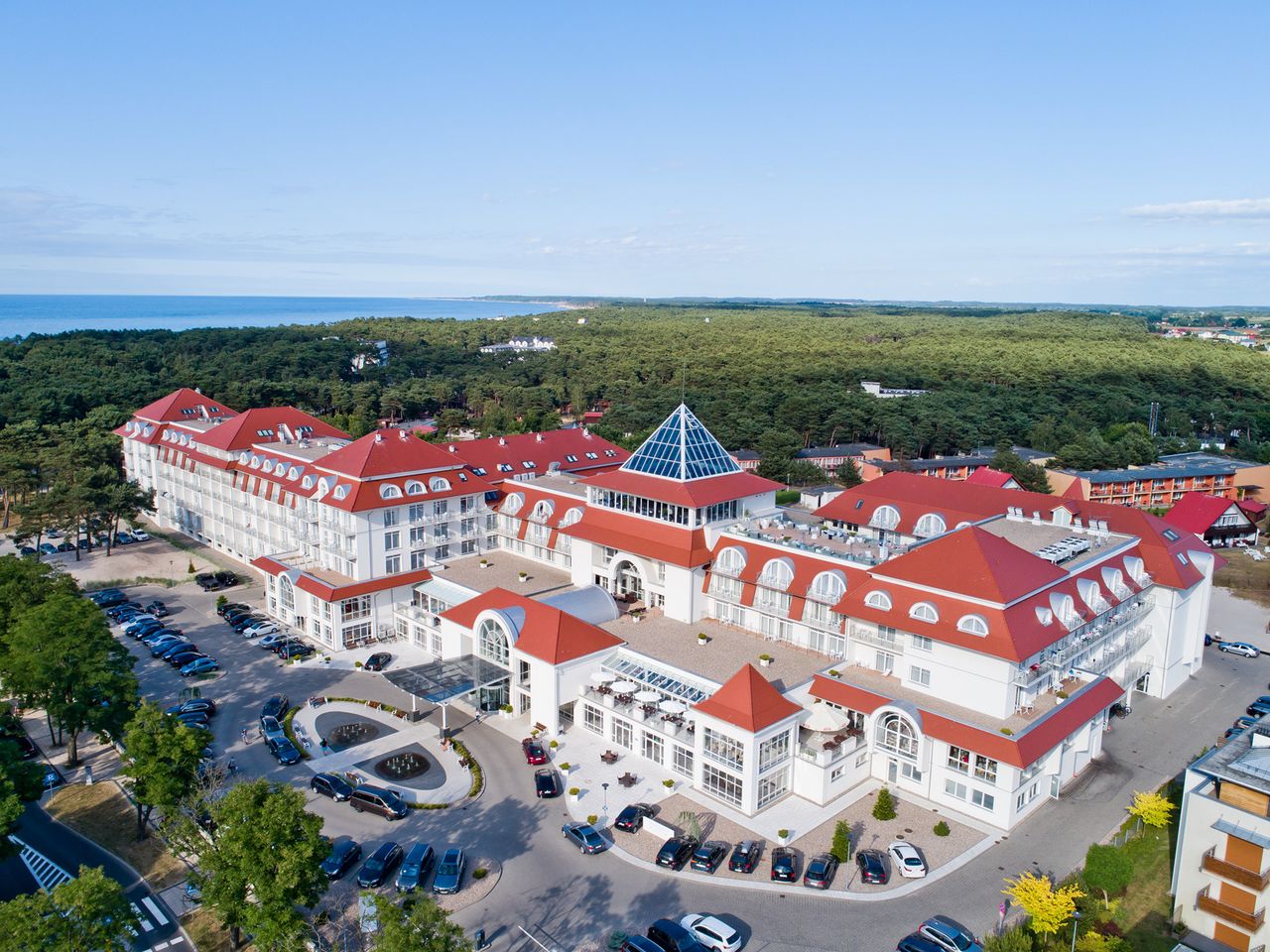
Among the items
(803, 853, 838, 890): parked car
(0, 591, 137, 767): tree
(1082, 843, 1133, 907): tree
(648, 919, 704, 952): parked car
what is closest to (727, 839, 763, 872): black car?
(803, 853, 838, 890): parked car

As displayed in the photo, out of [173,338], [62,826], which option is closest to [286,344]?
[173,338]

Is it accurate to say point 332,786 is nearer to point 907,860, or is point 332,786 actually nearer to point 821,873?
point 821,873

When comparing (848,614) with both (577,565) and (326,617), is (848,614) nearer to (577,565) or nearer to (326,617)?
(577,565)

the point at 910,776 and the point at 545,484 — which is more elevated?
the point at 545,484

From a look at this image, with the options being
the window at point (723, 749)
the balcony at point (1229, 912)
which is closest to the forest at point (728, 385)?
the window at point (723, 749)

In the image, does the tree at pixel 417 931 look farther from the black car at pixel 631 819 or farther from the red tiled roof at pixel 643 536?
the red tiled roof at pixel 643 536

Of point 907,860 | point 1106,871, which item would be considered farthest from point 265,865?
point 1106,871
